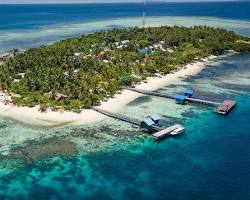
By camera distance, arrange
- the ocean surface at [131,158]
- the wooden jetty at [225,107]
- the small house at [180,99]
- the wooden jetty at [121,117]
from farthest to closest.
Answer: the small house at [180,99], the wooden jetty at [225,107], the wooden jetty at [121,117], the ocean surface at [131,158]

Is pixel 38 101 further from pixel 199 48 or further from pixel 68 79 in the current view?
pixel 199 48

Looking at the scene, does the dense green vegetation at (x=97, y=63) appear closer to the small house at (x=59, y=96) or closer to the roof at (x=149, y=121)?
the small house at (x=59, y=96)

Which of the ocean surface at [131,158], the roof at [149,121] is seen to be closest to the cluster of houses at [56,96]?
the ocean surface at [131,158]

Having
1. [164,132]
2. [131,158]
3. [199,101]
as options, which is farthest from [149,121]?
[199,101]

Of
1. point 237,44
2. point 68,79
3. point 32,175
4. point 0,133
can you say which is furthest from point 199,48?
point 32,175

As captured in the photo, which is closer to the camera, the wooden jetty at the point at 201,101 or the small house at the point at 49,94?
the small house at the point at 49,94

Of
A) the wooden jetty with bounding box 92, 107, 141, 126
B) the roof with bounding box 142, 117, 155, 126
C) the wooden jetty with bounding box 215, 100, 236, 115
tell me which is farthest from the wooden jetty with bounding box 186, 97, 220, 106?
the roof with bounding box 142, 117, 155, 126

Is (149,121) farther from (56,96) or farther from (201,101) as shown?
(56,96)

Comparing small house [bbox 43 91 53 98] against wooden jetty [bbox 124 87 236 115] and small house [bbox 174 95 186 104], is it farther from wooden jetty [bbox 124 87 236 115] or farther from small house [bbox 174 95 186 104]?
small house [bbox 174 95 186 104]

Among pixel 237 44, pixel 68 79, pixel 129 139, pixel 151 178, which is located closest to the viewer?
pixel 151 178
